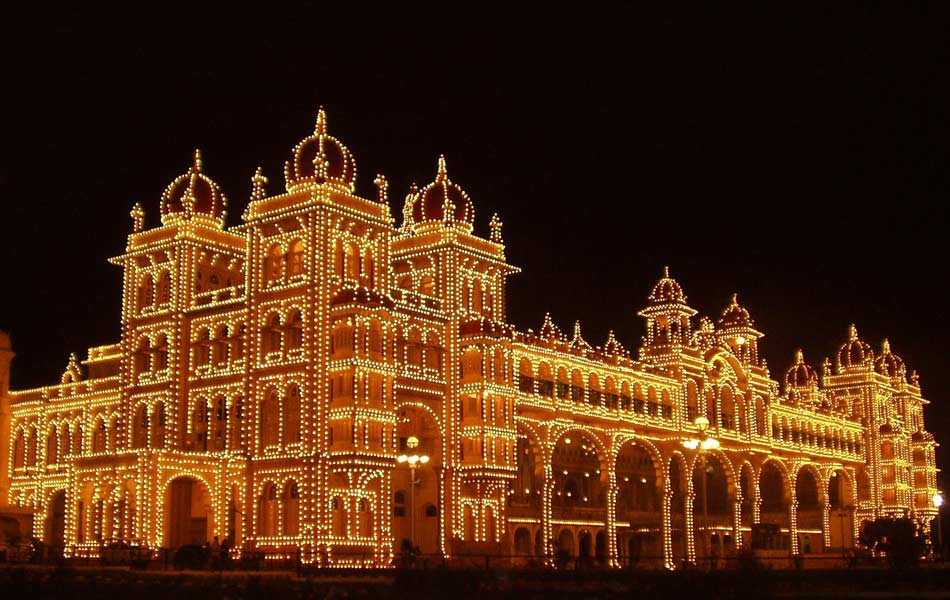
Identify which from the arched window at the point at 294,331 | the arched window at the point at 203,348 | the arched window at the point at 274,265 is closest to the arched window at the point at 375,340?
the arched window at the point at 294,331

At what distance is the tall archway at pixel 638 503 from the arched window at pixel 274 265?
27.7m

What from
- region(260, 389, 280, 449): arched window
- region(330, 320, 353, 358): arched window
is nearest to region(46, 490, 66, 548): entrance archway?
region(260, 389, 280, 449): arched window

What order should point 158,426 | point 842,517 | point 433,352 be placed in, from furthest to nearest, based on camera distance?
point 842,517 → point 158,426 → point 433,352

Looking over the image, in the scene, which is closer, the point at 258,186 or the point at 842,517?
the point at 258,186

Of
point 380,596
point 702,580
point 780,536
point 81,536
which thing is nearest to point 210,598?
point 380,596

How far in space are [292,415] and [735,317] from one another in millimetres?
44892

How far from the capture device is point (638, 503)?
3361 inches

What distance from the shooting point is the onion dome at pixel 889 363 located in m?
112

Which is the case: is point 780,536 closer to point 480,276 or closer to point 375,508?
point 480,276

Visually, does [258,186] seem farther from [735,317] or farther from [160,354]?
[735,317]

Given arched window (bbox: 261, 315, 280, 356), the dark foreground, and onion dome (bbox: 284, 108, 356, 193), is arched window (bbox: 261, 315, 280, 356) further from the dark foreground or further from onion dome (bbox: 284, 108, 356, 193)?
the dark foreground

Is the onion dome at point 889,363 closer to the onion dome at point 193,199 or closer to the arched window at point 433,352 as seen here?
the arched window at point 433,352

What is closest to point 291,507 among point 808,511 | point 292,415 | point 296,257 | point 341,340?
point 292,415

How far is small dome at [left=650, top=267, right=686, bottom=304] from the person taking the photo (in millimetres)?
83975
